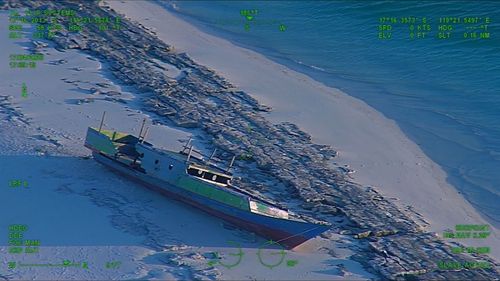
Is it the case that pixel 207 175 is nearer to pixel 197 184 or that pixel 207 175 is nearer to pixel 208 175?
pixel 208 175

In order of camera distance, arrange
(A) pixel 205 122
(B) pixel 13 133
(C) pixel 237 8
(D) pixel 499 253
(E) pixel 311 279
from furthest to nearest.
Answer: (C) pixel 237 8
(A) pixel 205 122
(B) pixel 13 133
(D) pixel 499 253
(E) pixel 311 279

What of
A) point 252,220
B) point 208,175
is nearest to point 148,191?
point 208,175

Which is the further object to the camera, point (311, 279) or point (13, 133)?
point (13, 133)

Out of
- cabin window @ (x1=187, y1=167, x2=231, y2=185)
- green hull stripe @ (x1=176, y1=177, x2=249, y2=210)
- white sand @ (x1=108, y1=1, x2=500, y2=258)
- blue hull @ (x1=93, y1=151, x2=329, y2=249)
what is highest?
white sand @ (x1=108, y1=1, x2=500, y2=258)

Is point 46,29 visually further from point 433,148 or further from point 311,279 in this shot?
point 311,279

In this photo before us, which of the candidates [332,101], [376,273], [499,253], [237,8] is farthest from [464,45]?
[376,273]

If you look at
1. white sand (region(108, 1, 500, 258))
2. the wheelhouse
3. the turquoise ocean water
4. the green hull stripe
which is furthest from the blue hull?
the turquoise ocean water

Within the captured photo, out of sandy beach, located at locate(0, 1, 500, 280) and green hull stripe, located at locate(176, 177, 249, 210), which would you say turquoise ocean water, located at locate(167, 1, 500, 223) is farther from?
green hull stripe, located at locate(176, 177, 249, 210)
